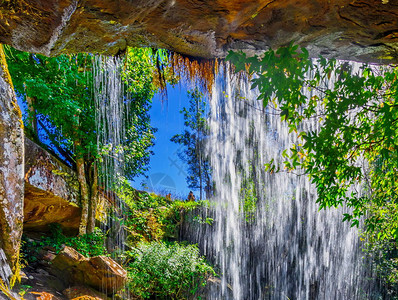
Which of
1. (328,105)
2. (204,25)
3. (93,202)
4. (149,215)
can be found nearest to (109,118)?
(93,202)

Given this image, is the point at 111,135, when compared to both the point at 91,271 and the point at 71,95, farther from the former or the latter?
the point at 91,271

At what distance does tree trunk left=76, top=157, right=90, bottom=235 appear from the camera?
28.8 feet

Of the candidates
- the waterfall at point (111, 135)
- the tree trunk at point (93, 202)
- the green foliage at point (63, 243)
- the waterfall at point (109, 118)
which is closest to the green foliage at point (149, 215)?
the waterfall at point (111, 135)

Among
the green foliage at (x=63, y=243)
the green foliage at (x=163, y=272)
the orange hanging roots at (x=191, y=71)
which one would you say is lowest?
the green foliage at (x=163, y=272)

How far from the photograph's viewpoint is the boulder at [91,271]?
7.01 m

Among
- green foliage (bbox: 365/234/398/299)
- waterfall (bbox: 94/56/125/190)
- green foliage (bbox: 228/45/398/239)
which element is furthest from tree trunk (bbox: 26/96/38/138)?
green foliage (bbox: 365/234/398/299)

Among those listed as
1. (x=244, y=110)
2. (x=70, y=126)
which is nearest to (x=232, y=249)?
(x=244, y=110)

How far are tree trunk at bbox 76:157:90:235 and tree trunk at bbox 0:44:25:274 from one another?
454 cm

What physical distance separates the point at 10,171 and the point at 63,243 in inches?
201

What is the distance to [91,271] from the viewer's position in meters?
7.13

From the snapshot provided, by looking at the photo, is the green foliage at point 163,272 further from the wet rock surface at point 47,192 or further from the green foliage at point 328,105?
the green foliage at point 328,105

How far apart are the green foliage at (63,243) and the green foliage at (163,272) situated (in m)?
1.33

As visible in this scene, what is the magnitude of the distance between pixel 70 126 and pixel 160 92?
17.1ft

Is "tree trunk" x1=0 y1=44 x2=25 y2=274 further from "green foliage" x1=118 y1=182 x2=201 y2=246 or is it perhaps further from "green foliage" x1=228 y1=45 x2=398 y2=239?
"green foliage" x1=118 y1=182 x2=201 y2=246
